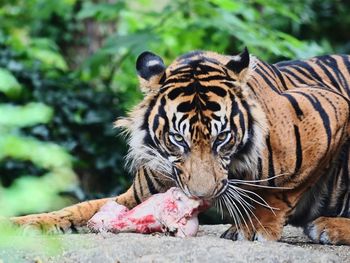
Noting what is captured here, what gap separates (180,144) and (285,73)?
4.02ft

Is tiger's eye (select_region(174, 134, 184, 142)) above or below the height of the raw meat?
above

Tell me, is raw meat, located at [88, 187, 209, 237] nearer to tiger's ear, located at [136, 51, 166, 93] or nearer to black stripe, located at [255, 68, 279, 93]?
tiger's ear, located at [136, 51, 166, 93]

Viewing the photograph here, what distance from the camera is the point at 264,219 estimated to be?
14.3ft

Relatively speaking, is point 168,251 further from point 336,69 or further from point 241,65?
point 336,69

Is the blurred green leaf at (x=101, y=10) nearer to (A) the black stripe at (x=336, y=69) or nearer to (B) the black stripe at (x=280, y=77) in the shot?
(A) the black stripe at (x=336, y=69)

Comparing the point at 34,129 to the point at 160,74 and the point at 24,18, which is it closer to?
the point at 24,18

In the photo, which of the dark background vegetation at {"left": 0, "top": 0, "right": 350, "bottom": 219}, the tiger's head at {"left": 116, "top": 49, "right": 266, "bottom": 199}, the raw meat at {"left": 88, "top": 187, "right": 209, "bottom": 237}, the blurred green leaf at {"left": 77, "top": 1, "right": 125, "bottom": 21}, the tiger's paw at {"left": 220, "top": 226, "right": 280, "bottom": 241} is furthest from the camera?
the blurred green leaf at {"left": 77, "top": 1, "right": 125, "bottom": 21}

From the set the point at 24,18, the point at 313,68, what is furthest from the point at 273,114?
the point at 24,18

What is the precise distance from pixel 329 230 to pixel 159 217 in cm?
104

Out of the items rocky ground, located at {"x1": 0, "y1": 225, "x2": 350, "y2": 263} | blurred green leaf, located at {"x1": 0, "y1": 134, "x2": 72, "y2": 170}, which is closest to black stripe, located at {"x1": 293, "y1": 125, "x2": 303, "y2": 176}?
rocky ground, located at {"x1": 0, "y1": 225, "x2": 350, "y2": 263}

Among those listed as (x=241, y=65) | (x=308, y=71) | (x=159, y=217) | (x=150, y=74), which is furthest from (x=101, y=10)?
(x=159, y=217)

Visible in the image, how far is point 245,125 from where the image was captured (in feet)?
13.8

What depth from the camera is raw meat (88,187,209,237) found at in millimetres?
4086

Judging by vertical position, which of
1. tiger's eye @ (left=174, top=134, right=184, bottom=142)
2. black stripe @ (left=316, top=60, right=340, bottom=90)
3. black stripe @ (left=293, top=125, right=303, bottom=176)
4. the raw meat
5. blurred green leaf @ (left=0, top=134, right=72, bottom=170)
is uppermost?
blurred green leaf @ (left=0, top=134, right=72, bottom=170)
